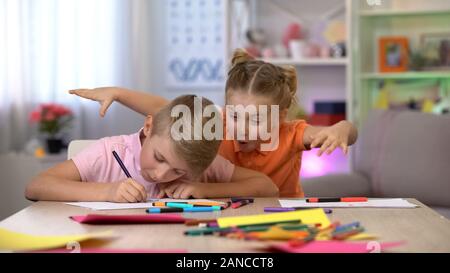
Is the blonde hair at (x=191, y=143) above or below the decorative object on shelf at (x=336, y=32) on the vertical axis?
below

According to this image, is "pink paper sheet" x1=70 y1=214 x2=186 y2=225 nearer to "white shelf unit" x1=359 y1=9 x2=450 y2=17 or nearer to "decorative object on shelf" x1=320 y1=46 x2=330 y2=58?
"decorative object on shelf" x1=320 y1=46 x2=330 y2=58

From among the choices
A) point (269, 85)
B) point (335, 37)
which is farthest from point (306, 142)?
point (335, 37)

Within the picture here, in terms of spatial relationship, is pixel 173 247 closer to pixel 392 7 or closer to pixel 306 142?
pixel 306 142

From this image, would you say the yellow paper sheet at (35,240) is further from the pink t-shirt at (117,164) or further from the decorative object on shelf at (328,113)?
the decorative object on shelf at (328,113)

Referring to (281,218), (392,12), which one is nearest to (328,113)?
(392,12)

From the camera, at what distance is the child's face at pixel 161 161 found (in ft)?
5.00

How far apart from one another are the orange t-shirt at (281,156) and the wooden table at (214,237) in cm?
53

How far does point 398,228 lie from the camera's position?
122 cm

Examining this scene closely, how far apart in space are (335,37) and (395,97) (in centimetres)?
53

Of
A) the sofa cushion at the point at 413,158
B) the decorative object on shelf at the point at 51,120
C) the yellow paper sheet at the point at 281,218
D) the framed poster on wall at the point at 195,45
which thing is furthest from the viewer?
the framed poster on wall at the point at 195,45

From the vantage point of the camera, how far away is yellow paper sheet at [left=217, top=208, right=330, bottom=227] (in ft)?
3.95

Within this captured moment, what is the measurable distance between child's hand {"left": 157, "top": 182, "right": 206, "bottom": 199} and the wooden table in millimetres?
144

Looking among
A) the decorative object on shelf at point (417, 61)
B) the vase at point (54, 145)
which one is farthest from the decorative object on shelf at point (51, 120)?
the decorative object on shelf at point (417, 61)
